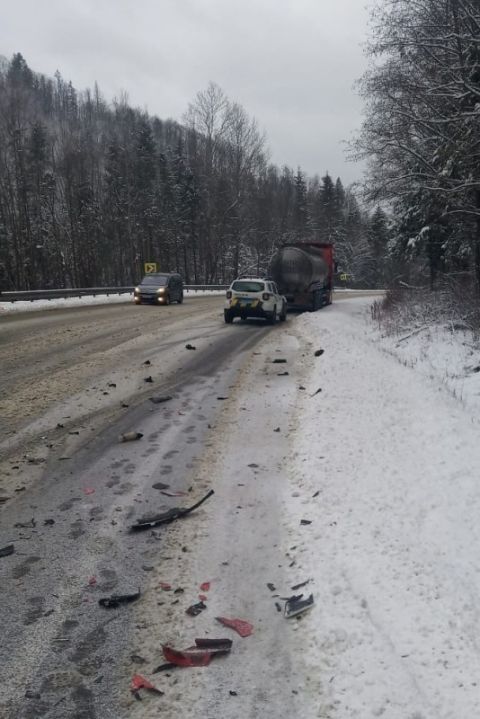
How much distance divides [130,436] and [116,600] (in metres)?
3.54

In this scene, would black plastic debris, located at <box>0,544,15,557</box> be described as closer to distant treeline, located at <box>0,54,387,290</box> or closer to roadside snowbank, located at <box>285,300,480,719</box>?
roadside snowbank, located at <box>285,300,480,719</box>

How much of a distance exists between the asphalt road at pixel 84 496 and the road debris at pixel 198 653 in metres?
0.20

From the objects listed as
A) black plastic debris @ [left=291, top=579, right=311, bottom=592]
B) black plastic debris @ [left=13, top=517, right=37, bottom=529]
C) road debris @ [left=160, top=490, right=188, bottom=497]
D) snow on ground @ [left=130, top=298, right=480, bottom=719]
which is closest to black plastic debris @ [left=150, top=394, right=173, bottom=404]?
snow on ground @ [left=130, top=298, right=480, bottom=719]

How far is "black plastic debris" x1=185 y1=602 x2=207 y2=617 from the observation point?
11.5 feet

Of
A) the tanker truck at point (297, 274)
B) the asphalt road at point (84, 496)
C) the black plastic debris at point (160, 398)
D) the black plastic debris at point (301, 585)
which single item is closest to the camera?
the asphalt road at point (84, 496)

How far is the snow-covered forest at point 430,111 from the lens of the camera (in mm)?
12844

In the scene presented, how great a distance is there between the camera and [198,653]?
3.12 meters

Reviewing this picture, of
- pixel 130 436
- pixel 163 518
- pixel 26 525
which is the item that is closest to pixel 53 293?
pixel 130 436

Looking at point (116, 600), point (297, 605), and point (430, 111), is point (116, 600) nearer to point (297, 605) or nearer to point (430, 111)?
point (297, 605)

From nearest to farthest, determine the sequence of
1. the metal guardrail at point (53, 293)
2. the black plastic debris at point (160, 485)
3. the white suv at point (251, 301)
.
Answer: the black plastic debris at point (160, 485)
the white suv at point (251, 301)
the metal guardrail at point (53, 293)

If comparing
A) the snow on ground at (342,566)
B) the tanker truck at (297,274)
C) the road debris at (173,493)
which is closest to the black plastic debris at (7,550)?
the snow on ground at (342,566)

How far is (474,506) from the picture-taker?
4348mm

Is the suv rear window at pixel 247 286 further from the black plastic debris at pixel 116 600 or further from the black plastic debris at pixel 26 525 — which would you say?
the black plastic debris at pixel 116 600

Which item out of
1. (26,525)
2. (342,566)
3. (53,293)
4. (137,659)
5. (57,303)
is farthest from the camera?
(53,293)
